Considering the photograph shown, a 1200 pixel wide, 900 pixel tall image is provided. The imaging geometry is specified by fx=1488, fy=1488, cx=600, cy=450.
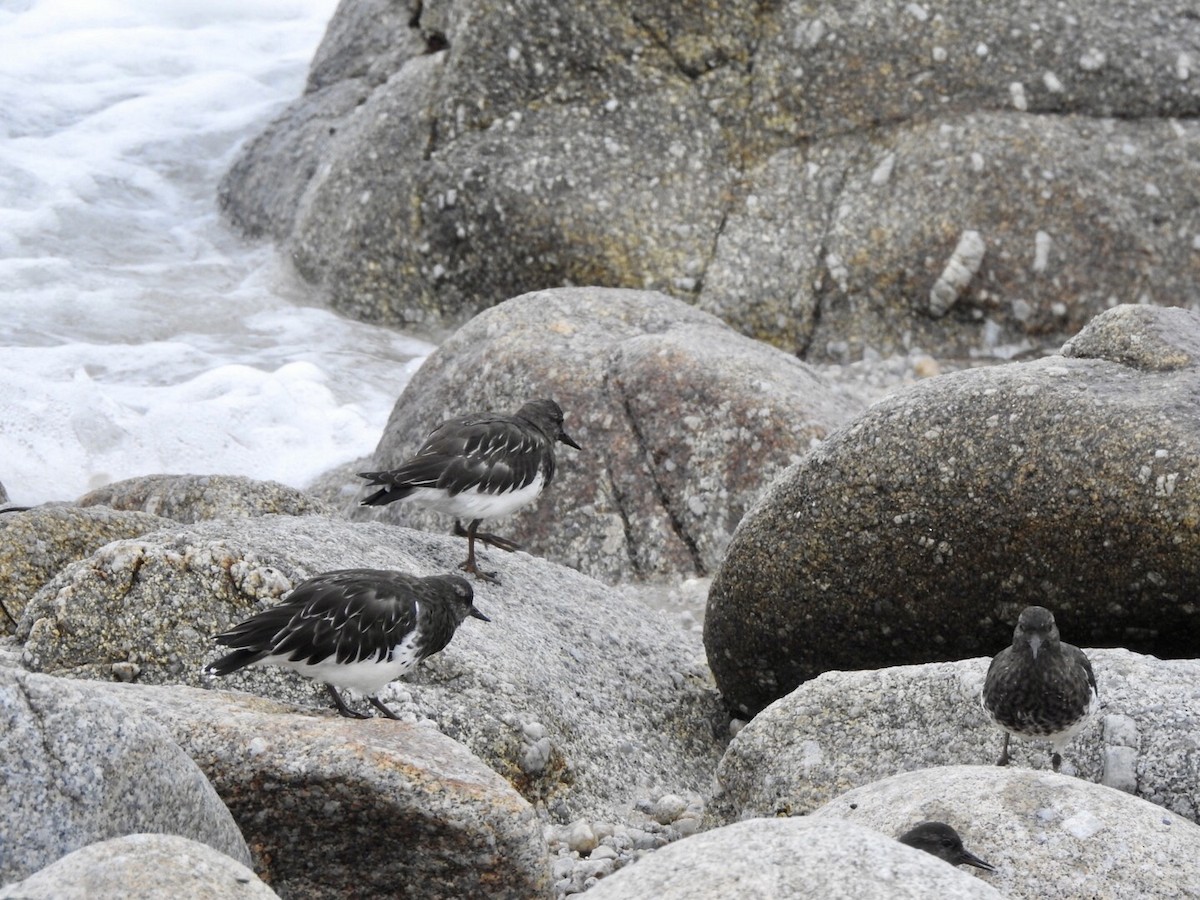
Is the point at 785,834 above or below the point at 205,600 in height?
above

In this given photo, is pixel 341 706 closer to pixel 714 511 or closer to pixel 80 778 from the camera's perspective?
pixel 80 778

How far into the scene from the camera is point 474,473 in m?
6.74

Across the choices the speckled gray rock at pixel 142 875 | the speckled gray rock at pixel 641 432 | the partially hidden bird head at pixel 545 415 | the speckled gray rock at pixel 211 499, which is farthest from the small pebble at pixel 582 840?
the speckled gray rock at pixel 211 499

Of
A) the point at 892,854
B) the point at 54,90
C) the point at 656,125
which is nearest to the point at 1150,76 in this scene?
the point at 656,125

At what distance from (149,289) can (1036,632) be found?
11427 mm

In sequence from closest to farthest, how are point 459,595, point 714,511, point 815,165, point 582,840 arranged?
point 582,840, point 459,595, point 714,511, point 815,165

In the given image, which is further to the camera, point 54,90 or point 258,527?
point 54,90

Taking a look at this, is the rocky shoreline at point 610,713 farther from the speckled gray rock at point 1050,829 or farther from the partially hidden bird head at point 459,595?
the partially hidden bird head at point 459,595

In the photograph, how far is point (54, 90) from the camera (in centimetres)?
1911

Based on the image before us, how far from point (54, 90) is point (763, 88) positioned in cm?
1112

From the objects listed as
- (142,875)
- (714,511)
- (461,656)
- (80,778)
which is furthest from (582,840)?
(714,511)

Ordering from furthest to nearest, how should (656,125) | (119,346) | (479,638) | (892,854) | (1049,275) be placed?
(119,346), (656,125), (1049,275), (479,638), (892,854)

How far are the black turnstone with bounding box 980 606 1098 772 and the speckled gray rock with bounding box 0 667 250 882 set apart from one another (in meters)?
2.45

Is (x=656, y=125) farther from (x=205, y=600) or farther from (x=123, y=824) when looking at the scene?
(x=123, y=824)
